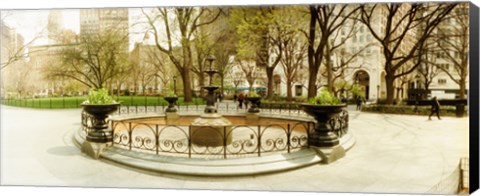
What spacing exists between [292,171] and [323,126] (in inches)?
54.2

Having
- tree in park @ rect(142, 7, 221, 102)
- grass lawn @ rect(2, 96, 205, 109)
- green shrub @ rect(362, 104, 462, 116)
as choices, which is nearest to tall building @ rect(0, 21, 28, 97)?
grass lawn @ rect(2, 96, 205, 109)

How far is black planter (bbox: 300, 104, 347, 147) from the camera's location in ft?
20.7

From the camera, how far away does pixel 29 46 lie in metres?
8.58

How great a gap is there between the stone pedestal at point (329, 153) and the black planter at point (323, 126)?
0.24 feet

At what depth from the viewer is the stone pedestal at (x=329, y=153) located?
20.0 ft

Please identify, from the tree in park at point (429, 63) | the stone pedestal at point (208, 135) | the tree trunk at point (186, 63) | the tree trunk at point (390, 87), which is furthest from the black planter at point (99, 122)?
the tree trunk at point (390, 87)

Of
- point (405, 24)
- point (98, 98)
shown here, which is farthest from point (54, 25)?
point (405, 24)

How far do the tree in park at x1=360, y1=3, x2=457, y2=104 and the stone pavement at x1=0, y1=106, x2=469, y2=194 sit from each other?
3790 mm

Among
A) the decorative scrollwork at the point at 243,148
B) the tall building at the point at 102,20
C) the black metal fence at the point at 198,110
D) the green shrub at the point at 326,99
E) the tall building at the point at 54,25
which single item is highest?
the tall building at the point at 102,20

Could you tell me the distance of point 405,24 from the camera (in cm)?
1359

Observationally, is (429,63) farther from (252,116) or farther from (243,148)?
(243,148)

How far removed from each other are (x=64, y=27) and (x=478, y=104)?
33.1ft

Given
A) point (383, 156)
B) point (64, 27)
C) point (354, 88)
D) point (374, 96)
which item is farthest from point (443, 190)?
point (374, 96)

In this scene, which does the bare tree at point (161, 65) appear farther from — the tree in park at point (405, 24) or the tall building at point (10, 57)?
the tree in park at point (405, 24)
